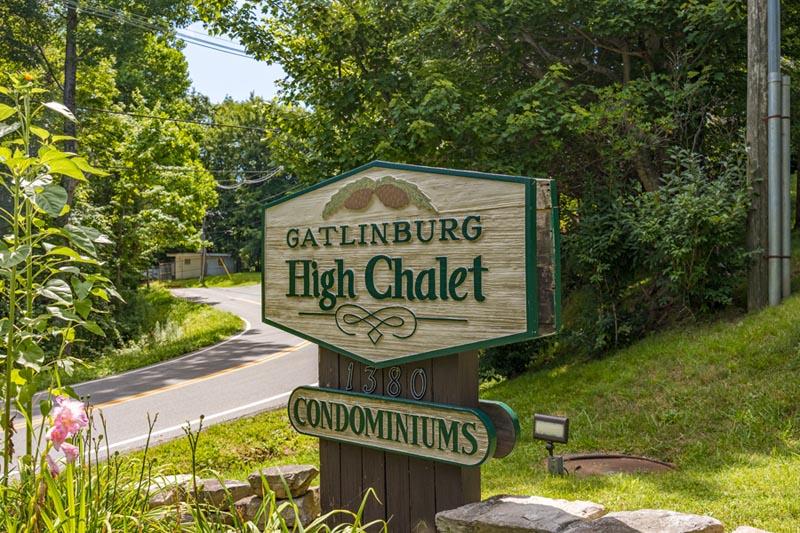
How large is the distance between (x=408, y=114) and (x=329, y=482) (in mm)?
6150

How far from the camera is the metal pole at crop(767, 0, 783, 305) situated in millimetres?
7777

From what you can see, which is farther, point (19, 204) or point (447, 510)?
point (447, 510)

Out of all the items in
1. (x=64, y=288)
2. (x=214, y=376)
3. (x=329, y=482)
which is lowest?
(x=214, y=376)

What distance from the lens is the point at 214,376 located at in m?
12.6

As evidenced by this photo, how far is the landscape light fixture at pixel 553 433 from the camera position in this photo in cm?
520

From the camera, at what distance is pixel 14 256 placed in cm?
254

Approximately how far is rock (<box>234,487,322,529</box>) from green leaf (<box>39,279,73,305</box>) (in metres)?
2.14

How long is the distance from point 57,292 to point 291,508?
2451 millimetres

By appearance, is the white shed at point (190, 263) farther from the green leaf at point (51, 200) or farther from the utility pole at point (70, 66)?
the green leaf at point (51, 200)

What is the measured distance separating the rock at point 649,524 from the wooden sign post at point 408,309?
563mm

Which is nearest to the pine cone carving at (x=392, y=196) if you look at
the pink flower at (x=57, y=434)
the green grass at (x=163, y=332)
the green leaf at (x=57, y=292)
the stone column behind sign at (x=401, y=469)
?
the stone column behind sign at (x=401, y=469)

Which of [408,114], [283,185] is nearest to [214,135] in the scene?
[283,185]

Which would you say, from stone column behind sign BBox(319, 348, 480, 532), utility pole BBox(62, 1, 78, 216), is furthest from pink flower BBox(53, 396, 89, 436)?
utility pole BBox(62, 1, 78, 216)

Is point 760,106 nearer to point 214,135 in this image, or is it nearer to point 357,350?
point 357,350
